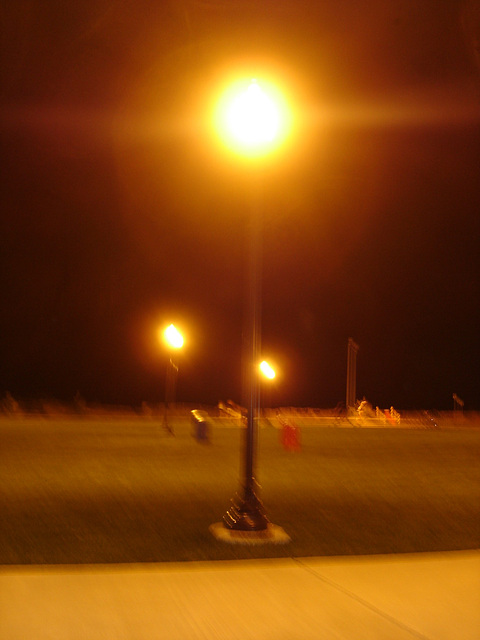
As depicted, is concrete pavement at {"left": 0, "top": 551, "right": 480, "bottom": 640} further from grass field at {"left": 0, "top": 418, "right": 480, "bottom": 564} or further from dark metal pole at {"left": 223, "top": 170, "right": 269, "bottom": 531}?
dark metal pole at {"left": 223, "top": 170, "right": 269, "bottom": 531}

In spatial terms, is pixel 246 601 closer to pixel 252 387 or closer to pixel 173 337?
pixel 252 387

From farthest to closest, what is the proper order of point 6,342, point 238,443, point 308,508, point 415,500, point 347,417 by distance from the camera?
1. point 6,342
2. point 347,417
3. point 238,443
4. point 415,500
5. point 308,508

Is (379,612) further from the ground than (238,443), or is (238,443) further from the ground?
(379,612)

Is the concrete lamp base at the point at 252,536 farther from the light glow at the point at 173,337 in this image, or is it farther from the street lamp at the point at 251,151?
the light glow at the point at 173,337

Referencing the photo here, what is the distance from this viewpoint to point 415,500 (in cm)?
1216

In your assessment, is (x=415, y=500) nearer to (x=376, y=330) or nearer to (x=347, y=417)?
(x=347, y=417)

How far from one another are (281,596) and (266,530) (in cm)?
240

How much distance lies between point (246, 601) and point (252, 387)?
129 inches

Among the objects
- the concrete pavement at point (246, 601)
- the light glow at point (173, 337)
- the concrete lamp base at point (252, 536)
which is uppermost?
the light glow at point (173, 337)

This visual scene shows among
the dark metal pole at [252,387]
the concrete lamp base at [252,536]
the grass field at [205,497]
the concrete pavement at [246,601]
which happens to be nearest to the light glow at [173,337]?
the grass field at [205,497]

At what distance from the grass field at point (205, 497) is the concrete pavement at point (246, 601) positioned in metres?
0.94

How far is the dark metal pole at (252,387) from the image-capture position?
895 centimetres

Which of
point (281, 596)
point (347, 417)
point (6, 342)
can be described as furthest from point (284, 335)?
point (281, 596)

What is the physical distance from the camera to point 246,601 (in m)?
6.33
